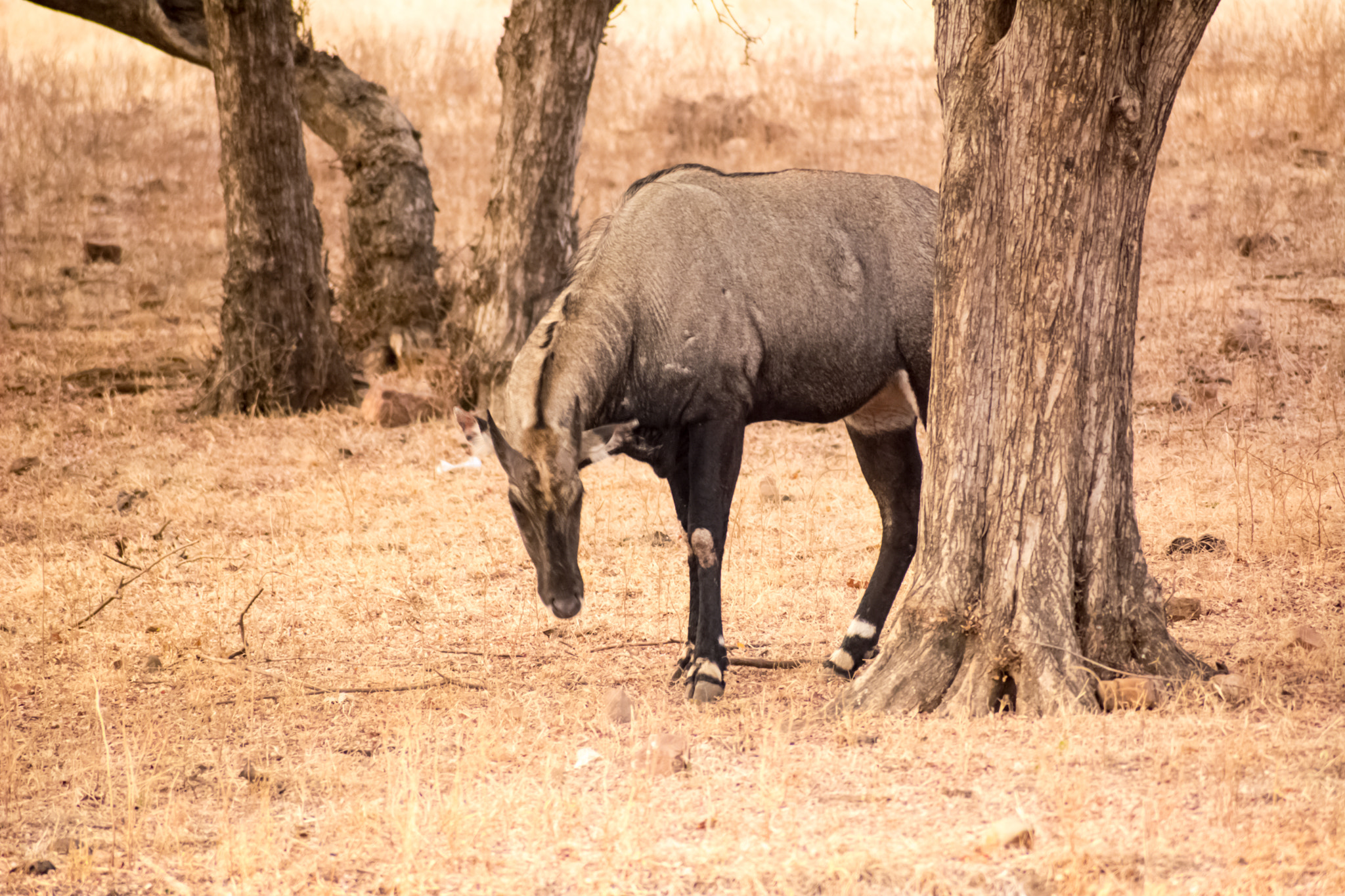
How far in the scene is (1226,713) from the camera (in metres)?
4.22

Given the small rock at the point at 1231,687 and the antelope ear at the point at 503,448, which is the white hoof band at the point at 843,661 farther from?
the antelope ear at the point at 503,448

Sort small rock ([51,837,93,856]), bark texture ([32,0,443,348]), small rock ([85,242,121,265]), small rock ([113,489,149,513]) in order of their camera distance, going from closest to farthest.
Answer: small rock ([51,837,93,856])
small rock ([113,489,149,513])
bark texture ([32,0,443,348])
small rock ([85,242,121,265])

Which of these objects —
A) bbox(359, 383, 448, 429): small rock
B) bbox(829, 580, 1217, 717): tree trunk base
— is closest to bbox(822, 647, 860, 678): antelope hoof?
bbox(829, 580, 1217, 717): tree trunk base

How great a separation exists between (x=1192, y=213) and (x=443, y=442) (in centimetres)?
995

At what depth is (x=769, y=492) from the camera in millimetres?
8836

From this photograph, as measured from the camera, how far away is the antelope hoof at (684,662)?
530 centimetres

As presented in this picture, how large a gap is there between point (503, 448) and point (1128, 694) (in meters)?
2.37

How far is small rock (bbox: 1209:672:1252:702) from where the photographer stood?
14.5 ft

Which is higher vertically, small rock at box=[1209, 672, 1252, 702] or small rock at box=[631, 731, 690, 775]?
small rock at box=[1209, 672, 1252, 702]

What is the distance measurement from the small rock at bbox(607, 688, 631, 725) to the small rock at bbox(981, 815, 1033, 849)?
1.73m

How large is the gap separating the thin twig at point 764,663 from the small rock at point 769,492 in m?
3.10

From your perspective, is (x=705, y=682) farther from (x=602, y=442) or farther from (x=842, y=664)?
(x=602, y=442)

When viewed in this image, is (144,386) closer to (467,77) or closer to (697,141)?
(697,141)

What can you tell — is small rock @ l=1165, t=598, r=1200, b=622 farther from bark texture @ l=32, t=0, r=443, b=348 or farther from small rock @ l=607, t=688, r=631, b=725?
bark texture @ l=32, t=0, r=443, b=348
